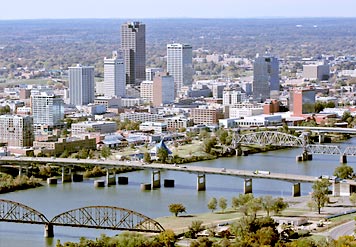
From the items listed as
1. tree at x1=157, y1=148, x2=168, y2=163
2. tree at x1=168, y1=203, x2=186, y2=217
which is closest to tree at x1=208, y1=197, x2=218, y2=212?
tree at x1=168, y1=203, x2=186, y2=217

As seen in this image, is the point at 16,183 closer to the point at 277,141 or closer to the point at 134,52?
the point at 277,141

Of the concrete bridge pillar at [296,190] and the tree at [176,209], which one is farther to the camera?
the concrete bridge pillar at [296,190]

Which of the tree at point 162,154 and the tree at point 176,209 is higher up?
the tree at point 176,209

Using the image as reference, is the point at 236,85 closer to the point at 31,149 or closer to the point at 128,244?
the point at 31,149

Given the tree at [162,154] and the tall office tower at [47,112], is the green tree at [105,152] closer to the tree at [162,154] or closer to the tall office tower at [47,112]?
the tree at [162,154]

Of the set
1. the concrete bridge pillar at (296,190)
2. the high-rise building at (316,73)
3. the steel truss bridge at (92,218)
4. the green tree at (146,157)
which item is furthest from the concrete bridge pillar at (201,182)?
the high-rise building at (316,73)

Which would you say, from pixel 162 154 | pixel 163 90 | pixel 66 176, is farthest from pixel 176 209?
pixel 163 90

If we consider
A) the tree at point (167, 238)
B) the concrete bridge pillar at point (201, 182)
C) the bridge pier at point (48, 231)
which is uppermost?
the tree at point (167, 238)
